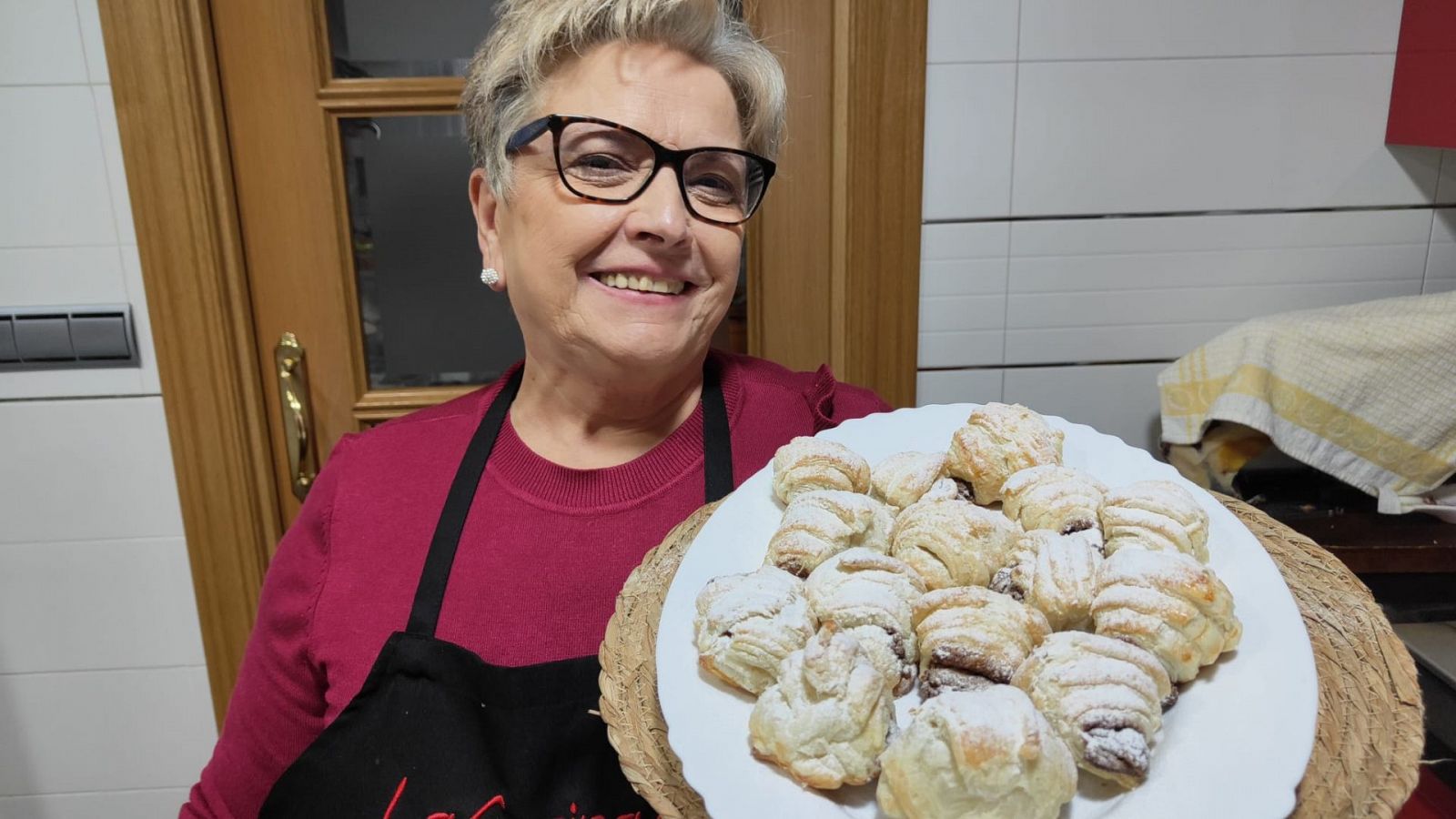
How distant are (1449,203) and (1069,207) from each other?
0.77 meters

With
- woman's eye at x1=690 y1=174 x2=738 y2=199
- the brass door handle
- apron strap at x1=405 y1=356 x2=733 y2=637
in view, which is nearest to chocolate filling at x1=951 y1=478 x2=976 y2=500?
apron strap at x1=405 y1=356 x2=733 y2=637

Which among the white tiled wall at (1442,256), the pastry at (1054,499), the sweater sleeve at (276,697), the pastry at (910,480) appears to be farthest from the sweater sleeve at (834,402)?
the white tiled wall at (1442,256)

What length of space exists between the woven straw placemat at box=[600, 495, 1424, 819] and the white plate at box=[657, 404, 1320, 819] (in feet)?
0.10

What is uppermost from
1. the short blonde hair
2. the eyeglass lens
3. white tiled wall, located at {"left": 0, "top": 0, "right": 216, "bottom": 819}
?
the short blonde hair

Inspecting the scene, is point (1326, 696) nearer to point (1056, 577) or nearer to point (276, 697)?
point (1056, 577)

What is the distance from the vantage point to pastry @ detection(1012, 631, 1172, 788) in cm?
71

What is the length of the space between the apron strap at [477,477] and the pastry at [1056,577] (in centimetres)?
46

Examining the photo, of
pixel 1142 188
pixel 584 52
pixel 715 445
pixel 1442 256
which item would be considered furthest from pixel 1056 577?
pixel 1442 256

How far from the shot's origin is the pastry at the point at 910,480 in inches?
40.9

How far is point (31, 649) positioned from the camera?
2002 millimetres

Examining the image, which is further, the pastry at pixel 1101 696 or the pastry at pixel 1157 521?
the pastry at pixel 1157 521

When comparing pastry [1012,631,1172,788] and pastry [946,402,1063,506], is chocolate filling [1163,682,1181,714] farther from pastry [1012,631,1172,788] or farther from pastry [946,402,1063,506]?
pastry [946,402,1063,506]

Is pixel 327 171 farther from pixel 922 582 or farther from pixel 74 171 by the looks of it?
pixel 922 582

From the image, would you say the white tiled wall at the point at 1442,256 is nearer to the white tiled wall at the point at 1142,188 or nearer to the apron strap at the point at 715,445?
the white tiled wall at the point at 1142,188
